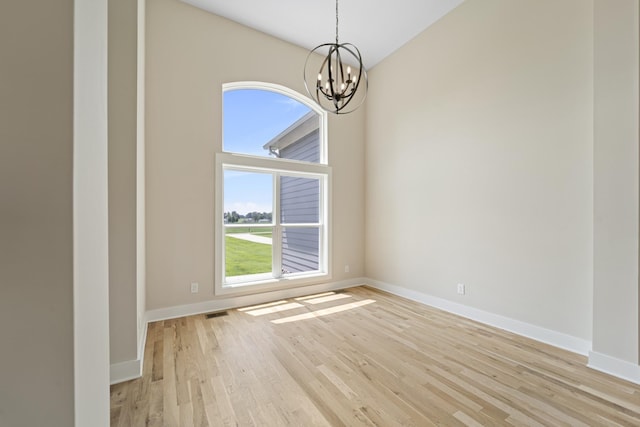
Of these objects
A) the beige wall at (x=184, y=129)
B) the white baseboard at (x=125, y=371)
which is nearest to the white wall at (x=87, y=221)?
the white baseboard at (x=125, y=371)

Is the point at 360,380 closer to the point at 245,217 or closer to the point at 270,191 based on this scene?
the point at 245,217

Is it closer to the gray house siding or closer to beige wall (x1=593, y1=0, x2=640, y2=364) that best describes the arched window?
the gray house siding

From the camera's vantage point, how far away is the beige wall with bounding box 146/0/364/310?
3.18m

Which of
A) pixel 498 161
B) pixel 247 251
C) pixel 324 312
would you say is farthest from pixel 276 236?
pixel 498 161

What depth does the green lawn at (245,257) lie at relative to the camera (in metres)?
3.79

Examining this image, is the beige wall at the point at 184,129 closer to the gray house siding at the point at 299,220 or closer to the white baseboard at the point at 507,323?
the gray house siding at the point at 299,220

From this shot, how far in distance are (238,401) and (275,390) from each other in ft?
0.85

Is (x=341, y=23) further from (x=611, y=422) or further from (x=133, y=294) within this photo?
(x=611, y=422)

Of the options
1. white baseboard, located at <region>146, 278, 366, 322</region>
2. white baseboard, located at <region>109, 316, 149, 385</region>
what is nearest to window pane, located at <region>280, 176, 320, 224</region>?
white baseboard, located at <region>146, 278, 366, 322</region>

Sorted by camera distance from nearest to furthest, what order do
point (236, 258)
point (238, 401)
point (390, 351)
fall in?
point (238, 401)
point (390, 351)
point (236, 258)

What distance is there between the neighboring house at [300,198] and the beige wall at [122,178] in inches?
86.5

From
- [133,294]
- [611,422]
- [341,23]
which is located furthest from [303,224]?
[611,422]

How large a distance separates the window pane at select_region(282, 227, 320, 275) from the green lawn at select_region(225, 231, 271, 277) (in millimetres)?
305

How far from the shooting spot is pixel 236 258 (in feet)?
12.7
